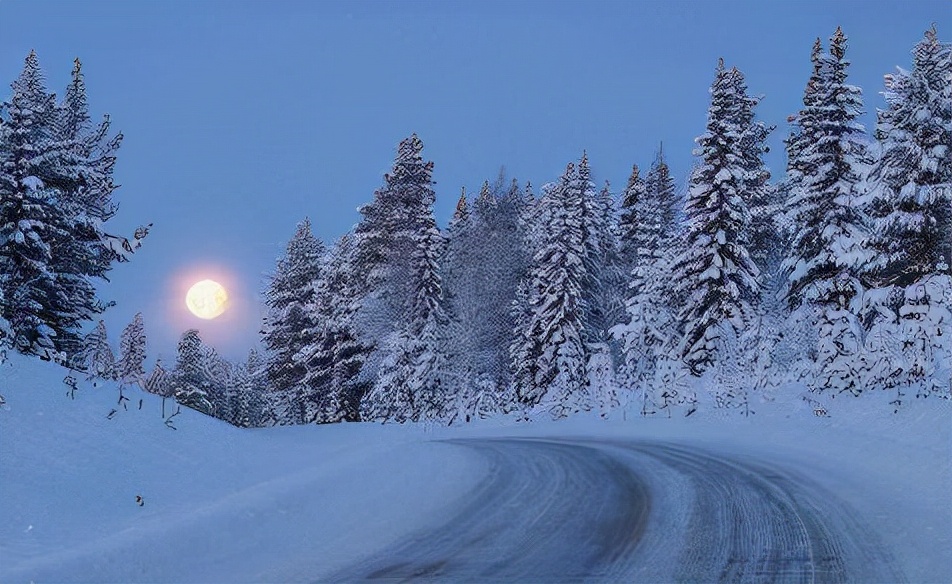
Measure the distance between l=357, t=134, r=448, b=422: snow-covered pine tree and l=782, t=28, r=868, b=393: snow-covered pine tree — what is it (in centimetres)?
1456

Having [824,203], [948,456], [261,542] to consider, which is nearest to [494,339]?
[824,203]

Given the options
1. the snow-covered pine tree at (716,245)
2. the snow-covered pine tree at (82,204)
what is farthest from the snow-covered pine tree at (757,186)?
the snow-covered pine tree at (82,204)

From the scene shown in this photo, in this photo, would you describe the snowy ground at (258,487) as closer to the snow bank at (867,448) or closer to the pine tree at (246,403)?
the snow bank at (867,448)

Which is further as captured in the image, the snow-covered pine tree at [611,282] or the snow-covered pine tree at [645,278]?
the snow-covered pine tree at [611,282]

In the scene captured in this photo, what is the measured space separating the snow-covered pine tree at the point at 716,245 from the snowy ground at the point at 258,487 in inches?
358

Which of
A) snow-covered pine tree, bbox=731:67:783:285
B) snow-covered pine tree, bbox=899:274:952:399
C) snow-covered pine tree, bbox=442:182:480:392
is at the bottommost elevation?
snow-covered pine tree, bbox=899:274:952:399

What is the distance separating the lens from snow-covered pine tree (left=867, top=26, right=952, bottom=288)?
19484mm

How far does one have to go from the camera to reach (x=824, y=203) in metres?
23.2

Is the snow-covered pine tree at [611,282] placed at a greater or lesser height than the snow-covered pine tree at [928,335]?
greater

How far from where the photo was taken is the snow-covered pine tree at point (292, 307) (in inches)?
1577

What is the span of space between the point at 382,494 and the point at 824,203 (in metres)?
20.6

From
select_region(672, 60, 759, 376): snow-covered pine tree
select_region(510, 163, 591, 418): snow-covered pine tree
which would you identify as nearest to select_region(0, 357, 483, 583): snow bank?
select_region(672, 60, 759, 376): snow-covered pine tree

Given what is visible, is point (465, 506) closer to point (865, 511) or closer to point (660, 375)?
point (865, 511)

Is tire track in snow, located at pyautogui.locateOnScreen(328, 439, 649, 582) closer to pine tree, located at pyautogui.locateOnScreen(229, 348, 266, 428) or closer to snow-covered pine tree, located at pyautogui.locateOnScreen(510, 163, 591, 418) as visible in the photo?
snow-covered pine tree, located at pyautogui.locateOnScreen(510, 163, 591, 418)
